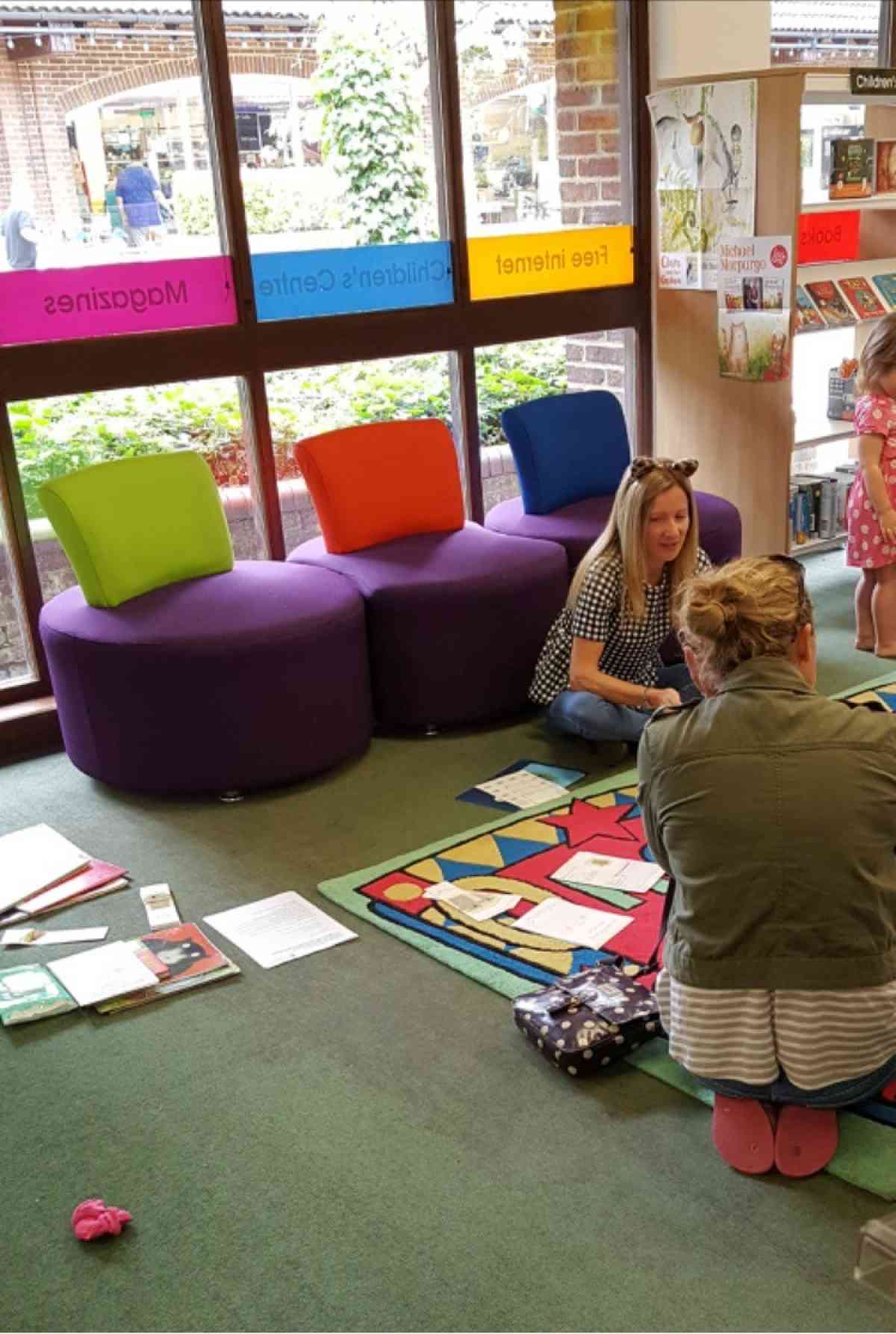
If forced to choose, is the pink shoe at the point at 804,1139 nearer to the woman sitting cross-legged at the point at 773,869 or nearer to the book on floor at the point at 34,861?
the woman sitting cross-legged at the point at 773,869

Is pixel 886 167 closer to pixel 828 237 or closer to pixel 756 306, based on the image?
pixel 828 237

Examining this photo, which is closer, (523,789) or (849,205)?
(523,789)

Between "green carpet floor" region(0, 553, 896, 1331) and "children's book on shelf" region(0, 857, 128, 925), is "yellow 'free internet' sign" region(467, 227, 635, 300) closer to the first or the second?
"children's book on shelf" region(0, 857, 128, 925)

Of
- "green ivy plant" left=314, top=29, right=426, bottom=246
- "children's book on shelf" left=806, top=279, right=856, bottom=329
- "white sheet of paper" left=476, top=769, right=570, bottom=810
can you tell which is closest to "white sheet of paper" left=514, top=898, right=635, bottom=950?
"white sheet of paper" left=476, top=769, right=570, bottom=810

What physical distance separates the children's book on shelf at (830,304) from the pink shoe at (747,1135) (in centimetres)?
416

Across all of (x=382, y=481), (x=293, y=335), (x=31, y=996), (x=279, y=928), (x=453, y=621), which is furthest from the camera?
(x=293, y=335)

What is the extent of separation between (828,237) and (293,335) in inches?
102

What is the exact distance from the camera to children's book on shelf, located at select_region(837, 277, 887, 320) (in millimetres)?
5828

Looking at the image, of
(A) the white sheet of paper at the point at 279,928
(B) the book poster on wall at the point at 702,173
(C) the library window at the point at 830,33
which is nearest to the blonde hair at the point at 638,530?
(A) the white sheet of paper at the point at 279,928

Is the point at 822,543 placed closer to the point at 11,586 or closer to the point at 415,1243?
the point at 11,586

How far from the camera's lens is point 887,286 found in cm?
602

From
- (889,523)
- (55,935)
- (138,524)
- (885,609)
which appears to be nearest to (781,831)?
(55,935)

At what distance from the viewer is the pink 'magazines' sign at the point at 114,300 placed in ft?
14.0

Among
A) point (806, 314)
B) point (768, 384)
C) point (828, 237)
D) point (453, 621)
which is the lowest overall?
point (453, 621)
